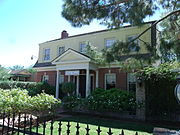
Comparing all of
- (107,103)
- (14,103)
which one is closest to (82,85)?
(107,103)

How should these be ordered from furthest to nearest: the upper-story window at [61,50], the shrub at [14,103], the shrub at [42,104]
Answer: the upper-story window at [61,50] < the shrub at [42,104] < the shrub at [14,103]

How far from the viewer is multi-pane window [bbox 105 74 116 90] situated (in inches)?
530

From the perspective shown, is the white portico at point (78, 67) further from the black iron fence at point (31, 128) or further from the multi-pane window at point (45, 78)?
the black iron fence at point (31, 128)

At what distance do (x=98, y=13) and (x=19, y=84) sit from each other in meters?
15.8

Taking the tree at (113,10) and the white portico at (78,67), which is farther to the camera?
the white portico at (78,67)

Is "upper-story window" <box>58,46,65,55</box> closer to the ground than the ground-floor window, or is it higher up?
higher up

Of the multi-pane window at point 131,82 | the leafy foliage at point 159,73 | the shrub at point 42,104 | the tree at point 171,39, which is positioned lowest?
the shrub at point 42,104

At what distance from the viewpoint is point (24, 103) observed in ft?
20.1

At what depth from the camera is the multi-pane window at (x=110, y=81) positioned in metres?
13.5

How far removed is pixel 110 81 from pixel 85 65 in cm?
270

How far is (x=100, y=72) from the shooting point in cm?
1395

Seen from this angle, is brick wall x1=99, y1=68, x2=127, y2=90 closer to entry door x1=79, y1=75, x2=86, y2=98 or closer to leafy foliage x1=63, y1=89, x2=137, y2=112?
entry door x1=79, y1=75, x2=86, y2=98

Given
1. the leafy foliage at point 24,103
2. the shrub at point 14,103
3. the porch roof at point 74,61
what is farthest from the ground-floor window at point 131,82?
the shrub at point 14,103

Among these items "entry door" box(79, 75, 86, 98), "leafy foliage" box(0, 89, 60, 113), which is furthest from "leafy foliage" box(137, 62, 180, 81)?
"entry door" box(79, 75, 86, 98)
